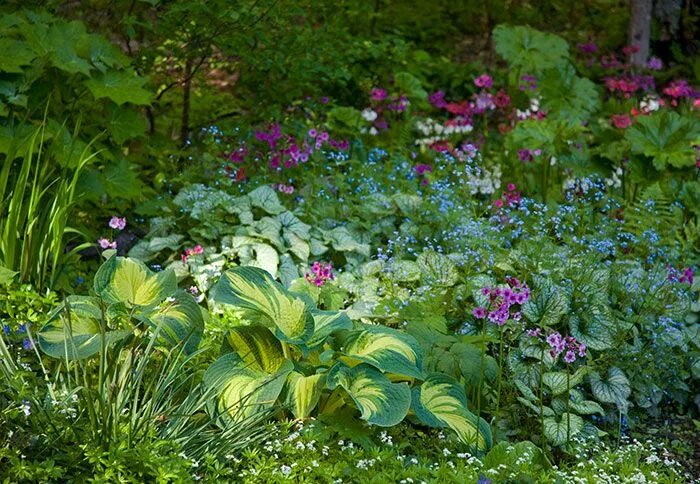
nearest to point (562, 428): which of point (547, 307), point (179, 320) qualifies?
point (547, 307)

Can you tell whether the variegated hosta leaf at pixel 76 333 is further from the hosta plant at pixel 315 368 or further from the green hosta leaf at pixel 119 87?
the green hosta leaf at pixel 119 87

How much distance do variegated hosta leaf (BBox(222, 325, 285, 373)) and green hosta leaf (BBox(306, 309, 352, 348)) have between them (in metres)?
0.16

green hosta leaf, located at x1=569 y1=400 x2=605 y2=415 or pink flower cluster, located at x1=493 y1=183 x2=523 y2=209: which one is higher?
pink flower cluster, located at x1=493 y1=183 x2=523 y2=209

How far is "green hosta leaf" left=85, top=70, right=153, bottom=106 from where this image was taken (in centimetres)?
447

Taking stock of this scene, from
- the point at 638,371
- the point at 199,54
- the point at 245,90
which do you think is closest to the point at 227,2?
the point at 199,54

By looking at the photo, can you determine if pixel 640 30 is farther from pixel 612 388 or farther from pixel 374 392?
pixel 374 392

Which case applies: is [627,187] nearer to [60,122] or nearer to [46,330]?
[60,122]

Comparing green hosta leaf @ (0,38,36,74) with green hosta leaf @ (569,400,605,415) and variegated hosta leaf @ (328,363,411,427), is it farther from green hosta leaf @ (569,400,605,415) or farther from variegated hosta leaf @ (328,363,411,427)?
green hosta leaf @ (569,400,605,415)

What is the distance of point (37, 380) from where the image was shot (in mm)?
3225

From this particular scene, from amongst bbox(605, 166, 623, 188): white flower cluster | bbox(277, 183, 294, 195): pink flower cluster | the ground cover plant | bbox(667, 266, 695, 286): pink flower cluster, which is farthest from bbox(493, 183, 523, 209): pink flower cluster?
bbox(277, 183, 294, 195): pink flower cluster

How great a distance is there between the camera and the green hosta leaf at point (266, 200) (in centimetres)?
468

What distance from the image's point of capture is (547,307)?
384 cm

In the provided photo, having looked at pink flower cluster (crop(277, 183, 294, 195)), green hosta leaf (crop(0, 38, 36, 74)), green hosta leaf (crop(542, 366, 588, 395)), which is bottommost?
green hosta leaf (crop(542, 366, 588, 395))

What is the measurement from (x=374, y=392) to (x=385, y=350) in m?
0.19
